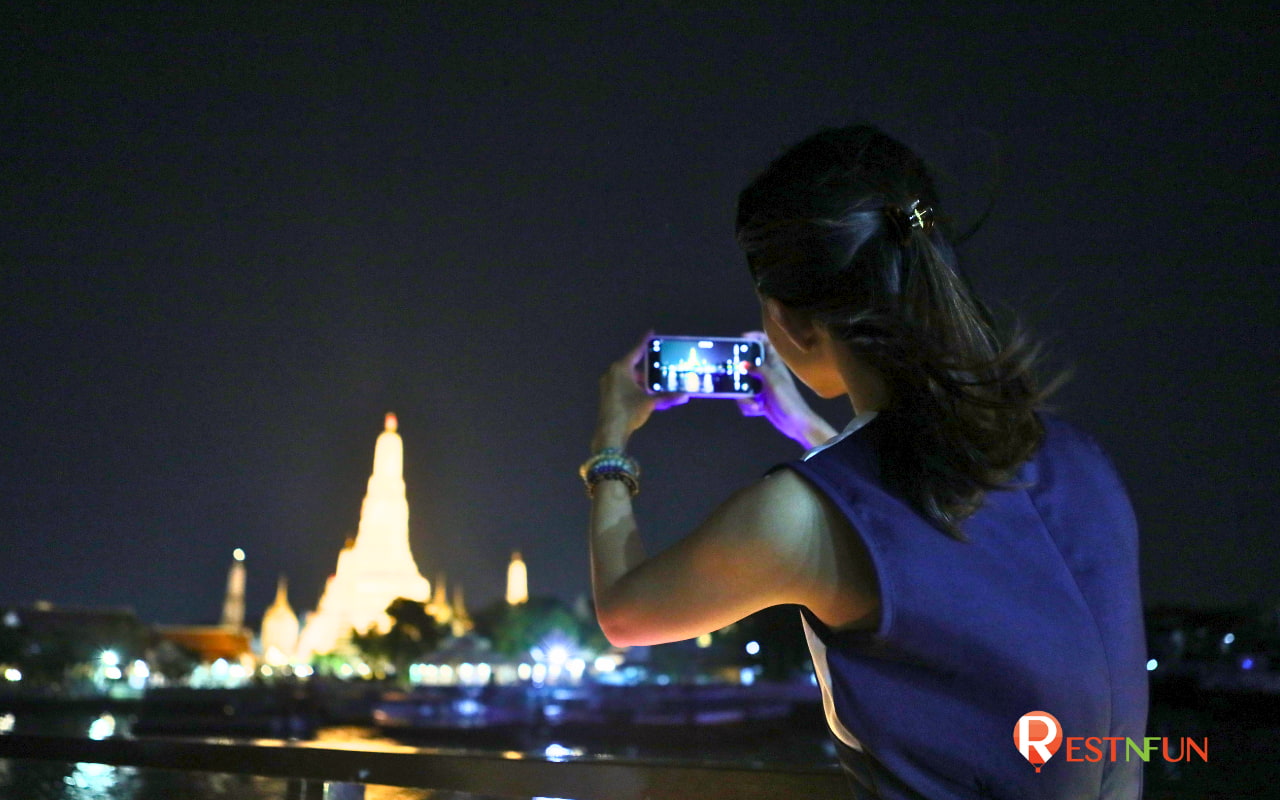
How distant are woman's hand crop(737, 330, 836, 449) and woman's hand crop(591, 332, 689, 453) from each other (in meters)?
0.17

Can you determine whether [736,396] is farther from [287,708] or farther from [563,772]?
[287,708]

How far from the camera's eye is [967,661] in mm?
856

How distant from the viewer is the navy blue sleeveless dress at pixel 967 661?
852mm

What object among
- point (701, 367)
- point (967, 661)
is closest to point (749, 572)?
point (967, 661)

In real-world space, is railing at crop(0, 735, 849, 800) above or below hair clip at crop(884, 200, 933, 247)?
below

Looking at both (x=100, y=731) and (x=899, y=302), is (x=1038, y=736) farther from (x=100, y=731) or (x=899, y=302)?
(x=100, y=731)

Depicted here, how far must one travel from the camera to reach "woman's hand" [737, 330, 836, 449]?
1.54m

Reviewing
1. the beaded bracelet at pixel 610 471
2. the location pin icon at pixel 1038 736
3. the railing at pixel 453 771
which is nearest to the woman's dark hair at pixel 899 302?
the location pin icon at pixel 1038 736

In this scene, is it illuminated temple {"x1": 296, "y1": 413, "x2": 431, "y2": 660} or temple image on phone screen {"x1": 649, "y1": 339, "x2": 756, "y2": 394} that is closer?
temple image on phone screen {"x1": 649, "y1": 339, "x2": 756, "y2": 394}

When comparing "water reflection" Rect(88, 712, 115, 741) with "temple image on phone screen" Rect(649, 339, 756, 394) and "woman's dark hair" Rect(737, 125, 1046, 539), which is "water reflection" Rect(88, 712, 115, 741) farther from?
"woman's dark hair" Rect(737, 125, 1046, 539)

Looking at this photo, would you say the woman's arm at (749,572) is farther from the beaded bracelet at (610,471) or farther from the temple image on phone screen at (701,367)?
the temple image on phone screen at (701,367)

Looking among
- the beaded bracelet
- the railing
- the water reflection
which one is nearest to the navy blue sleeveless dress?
the beaded bracelet

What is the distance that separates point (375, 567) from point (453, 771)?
58.4 meters

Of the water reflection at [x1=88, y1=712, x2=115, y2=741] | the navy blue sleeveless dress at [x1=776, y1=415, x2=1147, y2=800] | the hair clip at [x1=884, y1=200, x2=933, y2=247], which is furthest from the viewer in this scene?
the water reflection at [x1=88, y1=712, x2=115, y2=741]
